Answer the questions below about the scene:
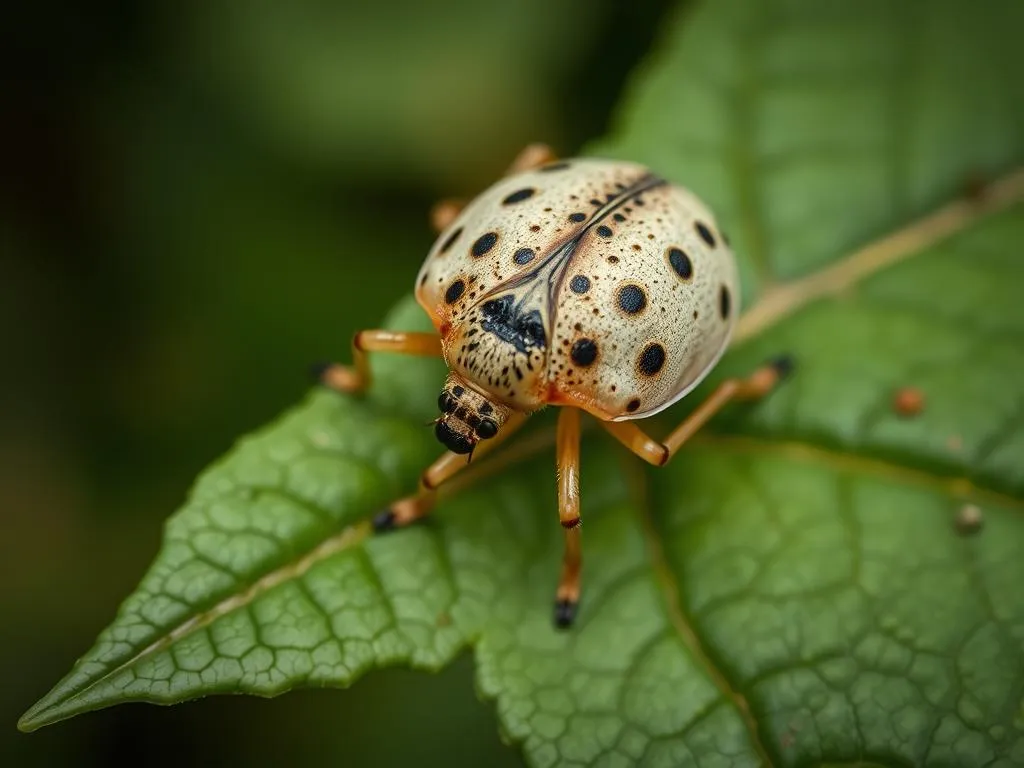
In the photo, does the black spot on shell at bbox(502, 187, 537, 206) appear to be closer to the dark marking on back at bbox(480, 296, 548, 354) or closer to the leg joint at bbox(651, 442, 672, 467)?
the dark marking on back at bbox(480, 296, 548, 354)

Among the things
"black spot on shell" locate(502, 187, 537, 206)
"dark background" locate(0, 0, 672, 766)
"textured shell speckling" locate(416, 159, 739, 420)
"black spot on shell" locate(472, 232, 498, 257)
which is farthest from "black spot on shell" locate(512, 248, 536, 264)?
"dark background" locate(0, 0, 672, 766)

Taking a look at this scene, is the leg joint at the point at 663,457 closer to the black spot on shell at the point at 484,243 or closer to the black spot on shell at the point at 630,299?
the black spot on shell at the point at 630,299

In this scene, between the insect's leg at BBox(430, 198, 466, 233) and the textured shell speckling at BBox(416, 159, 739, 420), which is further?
the insect's leg at BBox(430, 198, 466, 233)

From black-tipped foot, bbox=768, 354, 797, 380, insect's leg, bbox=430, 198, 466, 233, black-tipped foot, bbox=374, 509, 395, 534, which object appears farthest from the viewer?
insect's leg, bbox=430, 198, 466, 233

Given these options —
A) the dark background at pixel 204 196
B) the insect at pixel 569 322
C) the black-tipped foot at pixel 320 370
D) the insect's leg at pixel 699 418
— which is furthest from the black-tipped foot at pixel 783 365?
the dark background at pixel 204 196

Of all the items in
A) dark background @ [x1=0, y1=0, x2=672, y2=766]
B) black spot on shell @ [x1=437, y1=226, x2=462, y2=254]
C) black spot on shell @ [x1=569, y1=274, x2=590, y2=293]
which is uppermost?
dark background @ [x1=0, y1=0, x2=672, y2=766]

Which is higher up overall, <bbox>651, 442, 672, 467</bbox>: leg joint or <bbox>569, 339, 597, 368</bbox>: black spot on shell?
<bbox>569, 339, 597, 368</bbox>: black spot on shell
